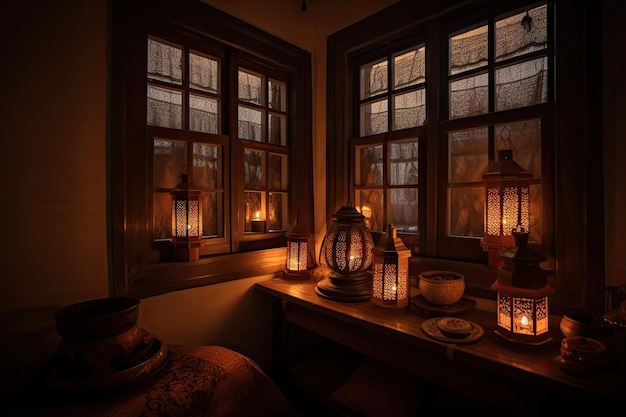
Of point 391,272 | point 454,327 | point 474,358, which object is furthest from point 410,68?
point 474,358

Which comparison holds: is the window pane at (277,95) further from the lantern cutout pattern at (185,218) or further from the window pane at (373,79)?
the lantern cutout pattern at (185,218)

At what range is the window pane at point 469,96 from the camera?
1.89 meters

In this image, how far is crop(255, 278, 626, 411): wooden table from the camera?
107 centimetres

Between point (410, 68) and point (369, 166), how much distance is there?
0.76m

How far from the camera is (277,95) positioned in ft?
8.67

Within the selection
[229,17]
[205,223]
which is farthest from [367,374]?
[229,17]

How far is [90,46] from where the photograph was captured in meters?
1.58

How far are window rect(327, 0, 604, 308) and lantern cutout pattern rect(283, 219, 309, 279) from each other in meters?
0.41

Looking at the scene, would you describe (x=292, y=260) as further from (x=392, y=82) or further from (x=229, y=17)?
(x=229, y=17)

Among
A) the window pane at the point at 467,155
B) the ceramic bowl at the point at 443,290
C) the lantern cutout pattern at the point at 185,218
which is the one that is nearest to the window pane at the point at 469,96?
the window pane at the point at 467,155

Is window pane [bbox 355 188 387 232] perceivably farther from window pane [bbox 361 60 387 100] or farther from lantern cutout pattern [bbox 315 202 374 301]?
window pane [bbox 361 60 387 100]

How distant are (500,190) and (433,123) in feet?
2.11

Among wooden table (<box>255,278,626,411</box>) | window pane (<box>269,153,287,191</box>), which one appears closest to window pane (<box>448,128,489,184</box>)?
wooden table (<box>255,278,626,411</box>)

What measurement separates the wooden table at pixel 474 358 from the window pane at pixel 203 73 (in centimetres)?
155
